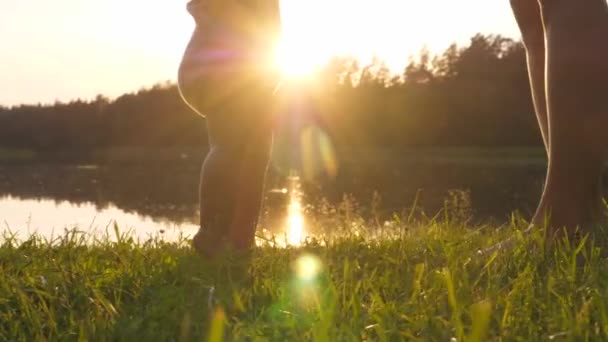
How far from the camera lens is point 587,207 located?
6.70 ft

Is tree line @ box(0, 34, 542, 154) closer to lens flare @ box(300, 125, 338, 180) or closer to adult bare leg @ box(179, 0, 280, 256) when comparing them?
lens flare @ box(300, 125, 338, 180)

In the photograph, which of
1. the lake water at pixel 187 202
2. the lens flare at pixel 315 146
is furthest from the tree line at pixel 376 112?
the lake water at pixel 187 202

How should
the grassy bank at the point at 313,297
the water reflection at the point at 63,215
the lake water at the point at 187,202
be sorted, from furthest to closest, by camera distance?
the lake water at the point at 187,202
the water reflection at the point at 63,215
the grassy bank at the point at 313,297

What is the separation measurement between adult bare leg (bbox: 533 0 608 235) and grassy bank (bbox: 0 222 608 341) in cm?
17

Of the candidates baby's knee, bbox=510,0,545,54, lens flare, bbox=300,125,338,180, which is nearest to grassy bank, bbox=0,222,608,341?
baby's knee, bbox=510,0,545,54

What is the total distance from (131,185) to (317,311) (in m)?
17.1

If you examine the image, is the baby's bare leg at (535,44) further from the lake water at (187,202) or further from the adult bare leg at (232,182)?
the lake water at (187,202)

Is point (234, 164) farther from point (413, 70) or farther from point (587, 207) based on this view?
point (413, 70)

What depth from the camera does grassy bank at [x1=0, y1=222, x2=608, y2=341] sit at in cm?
126

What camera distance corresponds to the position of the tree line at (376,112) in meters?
43.5

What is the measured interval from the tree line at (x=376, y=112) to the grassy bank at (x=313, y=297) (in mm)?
40012

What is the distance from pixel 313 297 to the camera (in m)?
1.49

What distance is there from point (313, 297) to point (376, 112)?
154 feet

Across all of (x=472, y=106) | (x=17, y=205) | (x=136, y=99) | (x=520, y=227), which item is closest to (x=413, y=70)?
(x=472, y=106)
